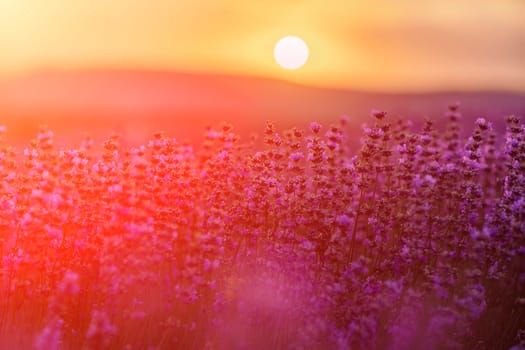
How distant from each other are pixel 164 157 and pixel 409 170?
2.43 meters

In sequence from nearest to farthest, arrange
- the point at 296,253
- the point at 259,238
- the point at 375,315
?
the point at 375,315, the point at 296,253, the point at 259,238

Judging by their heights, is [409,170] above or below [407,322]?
above

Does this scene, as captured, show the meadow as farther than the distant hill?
No

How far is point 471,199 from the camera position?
18.5ft

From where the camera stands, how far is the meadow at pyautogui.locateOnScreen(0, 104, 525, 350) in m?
4.61

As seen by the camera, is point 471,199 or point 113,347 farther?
point 471,199

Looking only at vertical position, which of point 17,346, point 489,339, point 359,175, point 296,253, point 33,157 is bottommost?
point 17,346

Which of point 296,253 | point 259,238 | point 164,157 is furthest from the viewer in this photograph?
point 259,238

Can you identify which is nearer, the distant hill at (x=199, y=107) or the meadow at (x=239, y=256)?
the meadow at (x=239, y=256)

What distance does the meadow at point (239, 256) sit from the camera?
15.1ft

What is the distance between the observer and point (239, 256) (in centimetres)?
624

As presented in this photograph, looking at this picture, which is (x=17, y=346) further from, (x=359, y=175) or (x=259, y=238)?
(x=359, y=175)

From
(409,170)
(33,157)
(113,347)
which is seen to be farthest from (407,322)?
(33,157)

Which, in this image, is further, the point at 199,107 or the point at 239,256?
the point at 199,107
